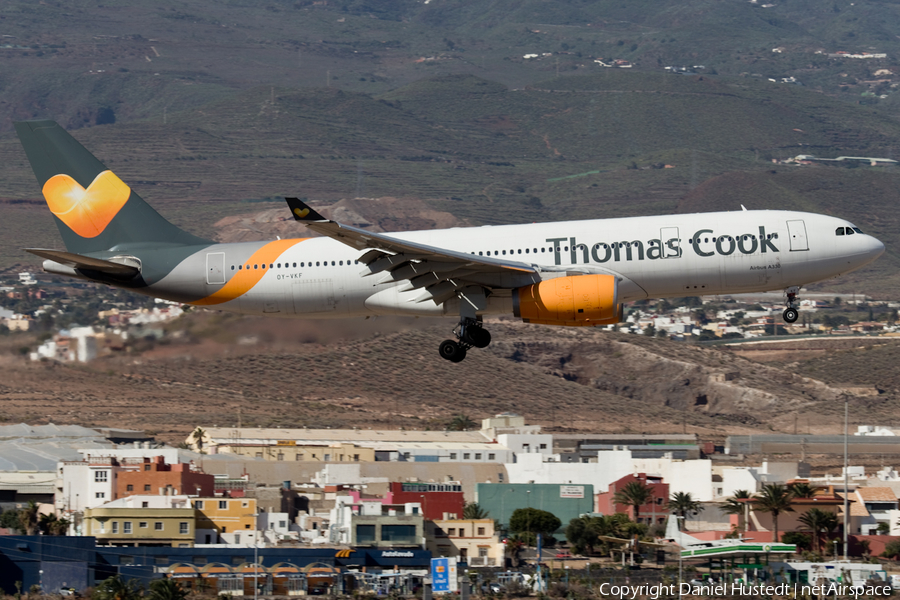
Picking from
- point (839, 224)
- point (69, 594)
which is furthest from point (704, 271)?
point (69, 594)

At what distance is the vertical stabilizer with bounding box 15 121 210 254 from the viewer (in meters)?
43.0

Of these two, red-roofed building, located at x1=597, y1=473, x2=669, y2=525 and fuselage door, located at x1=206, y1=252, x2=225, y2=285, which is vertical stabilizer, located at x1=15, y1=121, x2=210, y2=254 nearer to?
fuselage door, located at x1=206, y1=252, x2=225, y2=285

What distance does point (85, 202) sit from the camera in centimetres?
4312

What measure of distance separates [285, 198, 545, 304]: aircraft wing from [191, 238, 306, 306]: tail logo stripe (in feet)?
10.2

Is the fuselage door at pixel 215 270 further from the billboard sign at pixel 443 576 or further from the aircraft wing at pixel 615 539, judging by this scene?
the aircraft wing at pixel 615 539

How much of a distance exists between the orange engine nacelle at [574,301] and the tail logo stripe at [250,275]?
8067 millimetres

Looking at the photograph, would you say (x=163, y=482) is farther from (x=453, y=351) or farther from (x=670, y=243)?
(x=670, y=243)

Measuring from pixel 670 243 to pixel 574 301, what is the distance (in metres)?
3.65

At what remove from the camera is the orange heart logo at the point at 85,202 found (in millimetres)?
43000

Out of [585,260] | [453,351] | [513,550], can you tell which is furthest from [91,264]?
[513,550]

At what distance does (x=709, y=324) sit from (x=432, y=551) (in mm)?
127414

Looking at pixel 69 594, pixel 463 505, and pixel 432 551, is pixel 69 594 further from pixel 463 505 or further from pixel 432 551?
pixel 463 505

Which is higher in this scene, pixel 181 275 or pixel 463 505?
pixel 181 275

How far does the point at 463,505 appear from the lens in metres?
72.8
